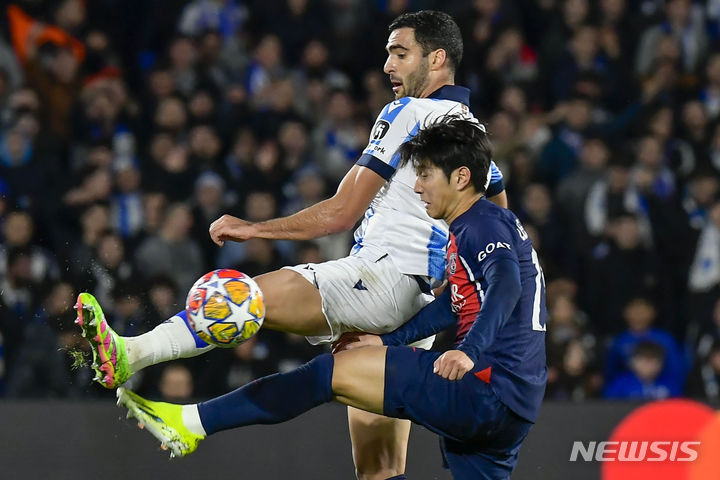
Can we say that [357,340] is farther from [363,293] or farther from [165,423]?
[165,423]

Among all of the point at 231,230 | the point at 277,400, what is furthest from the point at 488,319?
the point at 231,230

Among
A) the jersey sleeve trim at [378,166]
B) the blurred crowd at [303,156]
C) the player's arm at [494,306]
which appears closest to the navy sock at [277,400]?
the player's arm at [494,306]

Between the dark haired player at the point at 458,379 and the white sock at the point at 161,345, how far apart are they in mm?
128

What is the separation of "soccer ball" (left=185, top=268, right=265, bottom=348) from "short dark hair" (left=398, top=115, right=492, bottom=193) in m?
0.71

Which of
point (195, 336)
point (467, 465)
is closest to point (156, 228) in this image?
point (195, 336)

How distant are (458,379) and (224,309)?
779 millimetres

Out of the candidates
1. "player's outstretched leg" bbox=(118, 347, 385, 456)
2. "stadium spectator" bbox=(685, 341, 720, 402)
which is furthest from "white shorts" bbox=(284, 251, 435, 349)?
"stadium spectator" bbox=(685, 341, 720, 402)

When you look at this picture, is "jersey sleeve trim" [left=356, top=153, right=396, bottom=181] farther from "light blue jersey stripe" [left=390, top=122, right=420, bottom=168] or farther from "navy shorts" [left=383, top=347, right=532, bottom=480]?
"navy shorts" [left=383, top=347, right=532, bottom=480]

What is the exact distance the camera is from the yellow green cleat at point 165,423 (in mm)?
3682

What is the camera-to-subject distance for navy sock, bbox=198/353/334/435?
146 inches

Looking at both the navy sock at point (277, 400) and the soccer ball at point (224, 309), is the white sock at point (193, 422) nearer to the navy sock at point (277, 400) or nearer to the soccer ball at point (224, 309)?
the navy sock at point (277, 400)

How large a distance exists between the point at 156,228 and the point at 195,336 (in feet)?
10.9

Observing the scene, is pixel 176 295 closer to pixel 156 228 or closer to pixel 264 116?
pixel 156 228

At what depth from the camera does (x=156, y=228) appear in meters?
7.16
